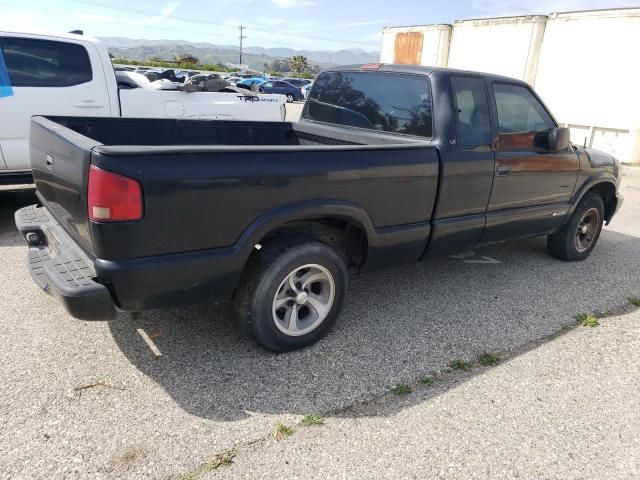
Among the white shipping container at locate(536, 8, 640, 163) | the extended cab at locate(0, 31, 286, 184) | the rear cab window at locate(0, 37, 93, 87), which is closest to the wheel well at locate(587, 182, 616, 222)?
the extended cab at locate(0, 31, 286, 184)

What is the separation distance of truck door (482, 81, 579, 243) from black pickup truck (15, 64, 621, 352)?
0.02 meters

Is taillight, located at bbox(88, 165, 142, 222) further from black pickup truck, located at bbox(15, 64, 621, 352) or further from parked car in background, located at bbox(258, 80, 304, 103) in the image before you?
parked car in background, located at bbox(258, 80, 304, 103)

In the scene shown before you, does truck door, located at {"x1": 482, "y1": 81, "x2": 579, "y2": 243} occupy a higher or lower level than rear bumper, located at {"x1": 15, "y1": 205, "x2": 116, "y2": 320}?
higher

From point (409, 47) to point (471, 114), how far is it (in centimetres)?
1463

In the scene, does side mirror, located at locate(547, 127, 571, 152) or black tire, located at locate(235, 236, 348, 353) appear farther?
side mirror, located at locate(547, 127, 571, 152)

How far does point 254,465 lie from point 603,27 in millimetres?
13604

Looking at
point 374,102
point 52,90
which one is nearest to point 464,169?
point 374,102

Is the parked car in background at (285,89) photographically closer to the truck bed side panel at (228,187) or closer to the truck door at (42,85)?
the truck door at (42,85)

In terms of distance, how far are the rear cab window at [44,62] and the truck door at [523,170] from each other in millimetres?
4481

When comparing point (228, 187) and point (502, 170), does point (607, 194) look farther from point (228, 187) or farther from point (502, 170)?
point (228, 187)

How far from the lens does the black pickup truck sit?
247cm

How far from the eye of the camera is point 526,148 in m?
4.34

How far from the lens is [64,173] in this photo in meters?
2.78

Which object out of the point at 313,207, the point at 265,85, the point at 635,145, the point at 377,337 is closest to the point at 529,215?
the point at 377,337
